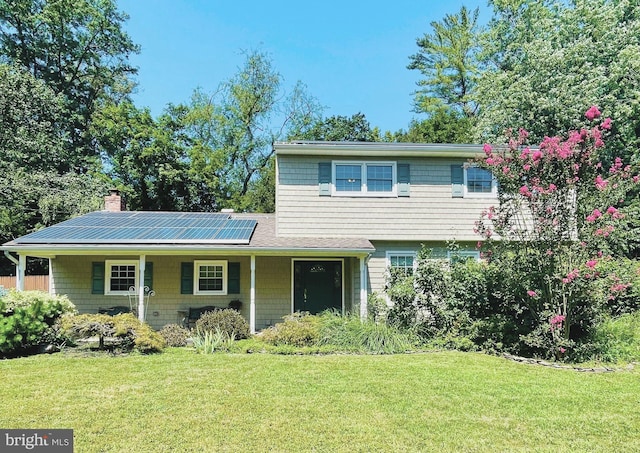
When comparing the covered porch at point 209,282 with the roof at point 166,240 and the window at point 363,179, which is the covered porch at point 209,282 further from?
the window at point 363,179

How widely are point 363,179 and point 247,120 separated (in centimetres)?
1842

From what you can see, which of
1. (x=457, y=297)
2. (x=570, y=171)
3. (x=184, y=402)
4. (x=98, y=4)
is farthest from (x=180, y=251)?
(x=98, y=4)

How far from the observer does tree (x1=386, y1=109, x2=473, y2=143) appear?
24859 mm

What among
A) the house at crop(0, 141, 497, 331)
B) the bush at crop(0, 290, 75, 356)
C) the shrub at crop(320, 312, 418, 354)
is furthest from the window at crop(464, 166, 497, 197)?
the bush at crop(0, 290, 75, 356)

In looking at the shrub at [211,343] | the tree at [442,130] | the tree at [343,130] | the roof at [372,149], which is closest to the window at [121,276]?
the shrub at [211,343]

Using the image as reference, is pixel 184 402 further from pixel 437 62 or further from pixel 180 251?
pixel 437 62

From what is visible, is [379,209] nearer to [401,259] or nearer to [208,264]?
[401,259]

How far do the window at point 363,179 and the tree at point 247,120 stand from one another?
602 inches

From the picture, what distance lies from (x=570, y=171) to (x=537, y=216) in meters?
1.06

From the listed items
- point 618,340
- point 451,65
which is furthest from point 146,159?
point 618,340

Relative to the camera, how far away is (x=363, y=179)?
502 inches

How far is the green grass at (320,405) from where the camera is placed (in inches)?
172

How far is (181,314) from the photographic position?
1238 centimetres

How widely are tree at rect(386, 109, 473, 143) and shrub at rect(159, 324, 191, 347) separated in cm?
1897
